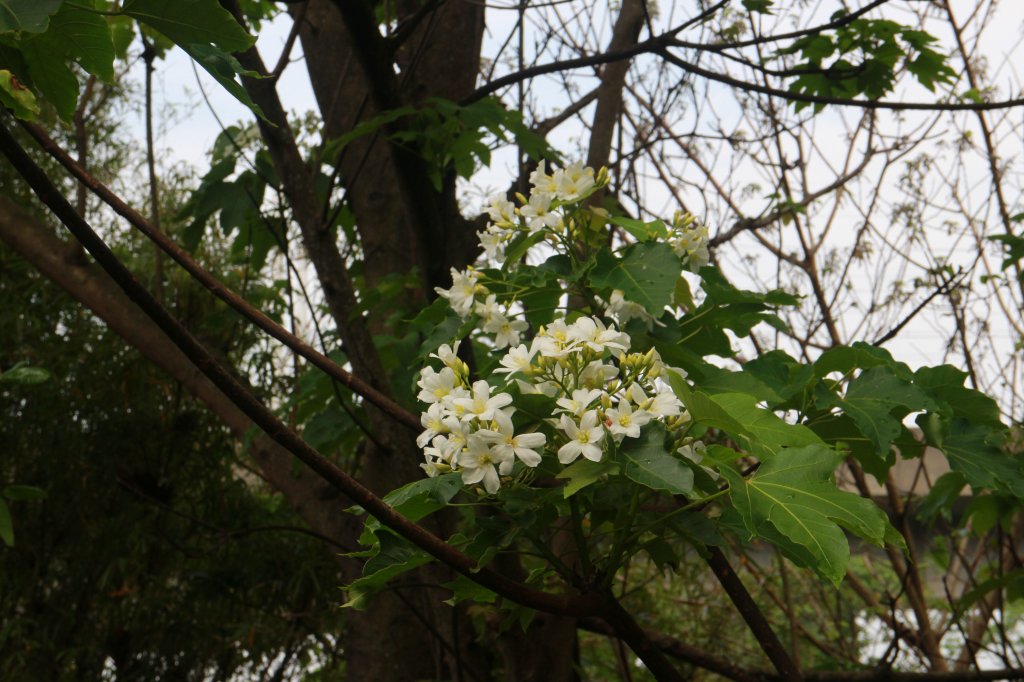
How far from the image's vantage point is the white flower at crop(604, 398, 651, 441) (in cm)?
69

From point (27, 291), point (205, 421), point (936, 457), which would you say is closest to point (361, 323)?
point (205, 421)

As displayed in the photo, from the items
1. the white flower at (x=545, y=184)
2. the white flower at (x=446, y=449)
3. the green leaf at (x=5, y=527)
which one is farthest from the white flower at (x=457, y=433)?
the green leaf at (x=5, y=527)

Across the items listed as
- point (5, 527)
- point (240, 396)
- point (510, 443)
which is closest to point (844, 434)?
point (510, 443)

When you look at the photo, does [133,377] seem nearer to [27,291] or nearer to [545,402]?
[27,291]

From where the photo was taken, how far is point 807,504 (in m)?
0.67

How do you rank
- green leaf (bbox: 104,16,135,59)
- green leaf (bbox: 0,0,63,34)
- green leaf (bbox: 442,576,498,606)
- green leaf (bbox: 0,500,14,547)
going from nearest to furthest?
1. green leaf (bbox: 0,0,63,34)
2. green leaf (bbox: 442,576,498,606)
3. green leaf (bbox: 0,500,14,547)
4. green leaf (bbox: 104,16,135,59)

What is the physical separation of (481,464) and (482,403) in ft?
0.15

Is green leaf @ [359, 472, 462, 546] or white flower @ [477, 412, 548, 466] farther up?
white flower @ [477, 412, 548, 466]

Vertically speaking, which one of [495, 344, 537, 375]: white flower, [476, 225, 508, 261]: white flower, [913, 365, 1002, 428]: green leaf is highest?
[476, 225, 508, 261]: white flower

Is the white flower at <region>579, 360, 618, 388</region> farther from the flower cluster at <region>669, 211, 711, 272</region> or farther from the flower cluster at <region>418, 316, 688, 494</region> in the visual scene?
the flower cluster at <region>669, 211, 711, 272</region>

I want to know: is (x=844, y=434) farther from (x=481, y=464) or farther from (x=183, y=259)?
(x=183, y=259)

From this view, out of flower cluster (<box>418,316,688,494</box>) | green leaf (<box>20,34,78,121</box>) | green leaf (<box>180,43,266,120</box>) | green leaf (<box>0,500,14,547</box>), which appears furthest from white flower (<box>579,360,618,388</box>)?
green leaf (<box>0,500,14,547</box>)

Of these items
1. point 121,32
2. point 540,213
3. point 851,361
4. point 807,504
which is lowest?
point 807,504

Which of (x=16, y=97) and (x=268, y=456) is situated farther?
(x=268, y=456)
